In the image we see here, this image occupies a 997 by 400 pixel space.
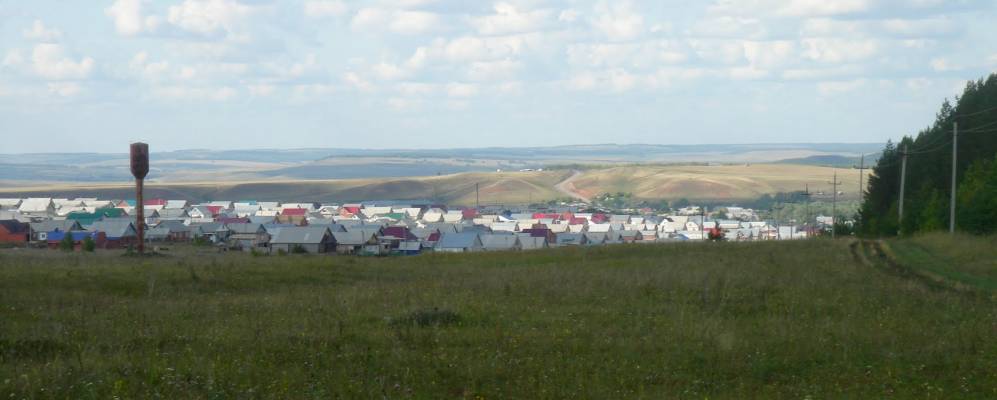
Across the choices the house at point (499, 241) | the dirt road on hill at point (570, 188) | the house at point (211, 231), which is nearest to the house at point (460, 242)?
the house at point (499, 241)

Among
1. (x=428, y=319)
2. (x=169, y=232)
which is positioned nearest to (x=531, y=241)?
(x=169, y=232)

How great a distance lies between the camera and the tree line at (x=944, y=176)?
42.9 metres

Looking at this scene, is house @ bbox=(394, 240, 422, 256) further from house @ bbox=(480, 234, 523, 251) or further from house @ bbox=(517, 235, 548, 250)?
house @ bbox=(517, 235, 548, 250)

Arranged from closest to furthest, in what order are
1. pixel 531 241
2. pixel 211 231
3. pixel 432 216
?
pixel 531 241
pixel 211 231
pixel 432 216

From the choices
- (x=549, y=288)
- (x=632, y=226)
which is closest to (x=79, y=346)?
(x=549, y=288)

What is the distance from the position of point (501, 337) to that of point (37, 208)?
297 feet

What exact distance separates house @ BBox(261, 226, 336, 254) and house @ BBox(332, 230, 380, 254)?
72 cm

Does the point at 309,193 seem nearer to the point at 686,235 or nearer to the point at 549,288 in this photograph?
the point at 686,235

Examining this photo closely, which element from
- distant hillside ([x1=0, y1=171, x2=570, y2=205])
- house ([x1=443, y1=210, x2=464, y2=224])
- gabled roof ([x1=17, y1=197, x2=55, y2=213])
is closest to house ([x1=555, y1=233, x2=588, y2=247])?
house ([x1=443, y1=210, x2=464, y2=224])

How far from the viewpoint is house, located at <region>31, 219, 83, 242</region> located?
60769 mm

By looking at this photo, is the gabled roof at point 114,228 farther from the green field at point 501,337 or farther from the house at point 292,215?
the green field at point 501,337

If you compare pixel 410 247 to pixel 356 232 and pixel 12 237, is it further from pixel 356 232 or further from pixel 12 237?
pixel 12 237

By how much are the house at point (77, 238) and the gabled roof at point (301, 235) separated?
912 cm

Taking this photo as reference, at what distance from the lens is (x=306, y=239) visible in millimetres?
57500
